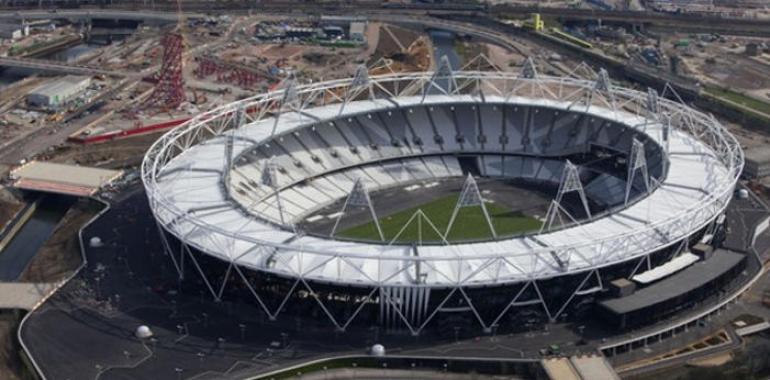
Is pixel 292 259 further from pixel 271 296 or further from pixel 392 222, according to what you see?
pixel 392 222

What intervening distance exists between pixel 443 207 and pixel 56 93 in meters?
80.7

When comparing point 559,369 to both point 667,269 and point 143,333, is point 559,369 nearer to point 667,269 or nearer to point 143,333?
point 667,269

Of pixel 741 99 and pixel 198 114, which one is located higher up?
pixel 741 99

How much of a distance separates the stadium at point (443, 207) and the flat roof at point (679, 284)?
1.07ft

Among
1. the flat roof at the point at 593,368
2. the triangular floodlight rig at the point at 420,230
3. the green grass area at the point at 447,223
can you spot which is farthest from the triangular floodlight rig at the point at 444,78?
the flat roof at the point at 593,368

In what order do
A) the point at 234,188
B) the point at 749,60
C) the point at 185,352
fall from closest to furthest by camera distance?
the point at 185,352, the point at 234,188, the point at 749,60

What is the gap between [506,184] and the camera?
374 ft

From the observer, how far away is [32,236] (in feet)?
346

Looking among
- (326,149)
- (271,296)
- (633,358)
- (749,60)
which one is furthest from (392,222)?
(749,60)

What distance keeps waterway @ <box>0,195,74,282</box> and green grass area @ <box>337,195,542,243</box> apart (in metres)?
36.1

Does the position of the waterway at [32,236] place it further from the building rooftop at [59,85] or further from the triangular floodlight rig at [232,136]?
the building rooftop at [59,85]

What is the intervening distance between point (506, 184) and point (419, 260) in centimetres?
4302

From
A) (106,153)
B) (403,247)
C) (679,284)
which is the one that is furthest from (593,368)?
(106,153)

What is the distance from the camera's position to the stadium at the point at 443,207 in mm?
75938
